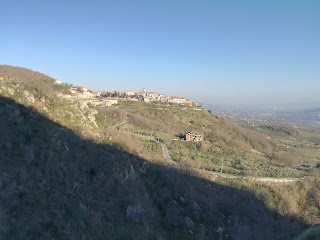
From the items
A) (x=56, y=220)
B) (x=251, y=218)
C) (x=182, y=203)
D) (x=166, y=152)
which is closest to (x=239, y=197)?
(x=251, y=218)

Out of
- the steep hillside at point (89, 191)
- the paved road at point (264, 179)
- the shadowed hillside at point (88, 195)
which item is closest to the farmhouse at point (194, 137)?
the paved road at point (264, 179)

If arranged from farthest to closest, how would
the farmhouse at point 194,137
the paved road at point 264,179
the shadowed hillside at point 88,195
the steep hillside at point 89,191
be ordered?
the farmhouse at point 194,137 → the paved road at point 264,179 → the steep hillside at point 89,191 → the shadowed hillside at point 88,195

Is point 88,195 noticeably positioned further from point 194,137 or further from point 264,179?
point 194,137

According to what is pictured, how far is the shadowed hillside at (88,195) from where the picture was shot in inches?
591

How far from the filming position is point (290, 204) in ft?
126

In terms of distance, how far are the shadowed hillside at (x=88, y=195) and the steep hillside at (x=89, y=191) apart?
0.18ft

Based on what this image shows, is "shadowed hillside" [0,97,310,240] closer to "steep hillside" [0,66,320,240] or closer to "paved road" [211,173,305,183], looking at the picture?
"steep hillside" [0,66,320,240]

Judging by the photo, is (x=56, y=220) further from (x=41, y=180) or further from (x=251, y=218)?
(x=251, y=218)

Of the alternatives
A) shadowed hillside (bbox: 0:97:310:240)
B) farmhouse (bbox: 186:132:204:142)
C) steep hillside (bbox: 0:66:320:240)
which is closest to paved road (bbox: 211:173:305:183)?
steep hillside (bbox: 0:66:320:240)

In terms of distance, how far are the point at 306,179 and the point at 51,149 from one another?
126 feet

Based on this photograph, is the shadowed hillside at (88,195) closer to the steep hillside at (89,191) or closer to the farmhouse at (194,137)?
the steep hillside at (89,191)

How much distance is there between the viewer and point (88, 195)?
1855cm

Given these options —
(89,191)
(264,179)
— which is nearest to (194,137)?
(264,179)

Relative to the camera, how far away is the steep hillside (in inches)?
604
